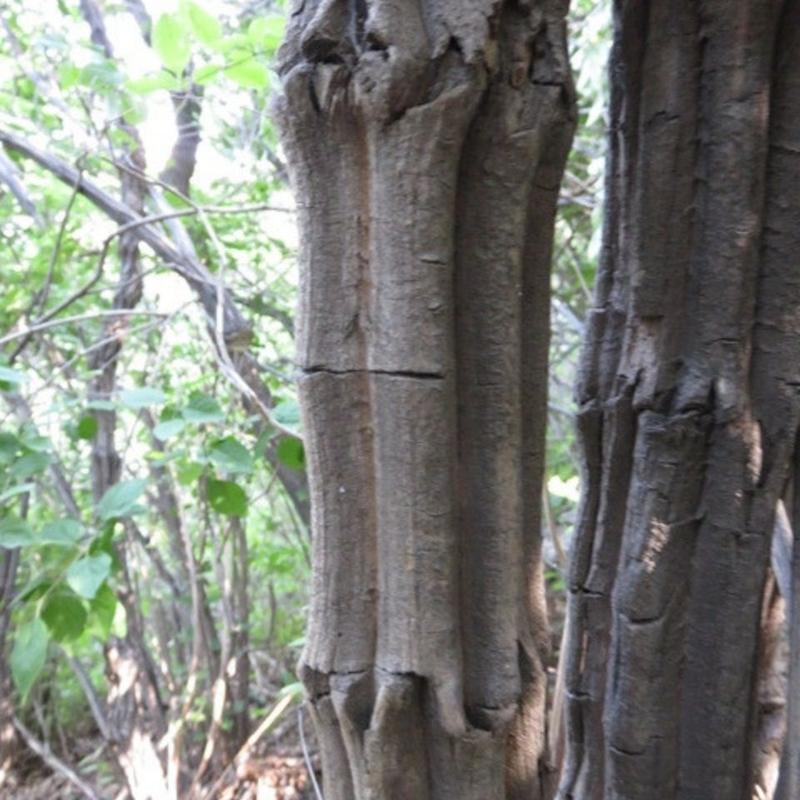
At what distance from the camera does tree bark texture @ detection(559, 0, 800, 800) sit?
0.84 metres

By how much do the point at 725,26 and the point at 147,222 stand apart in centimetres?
128

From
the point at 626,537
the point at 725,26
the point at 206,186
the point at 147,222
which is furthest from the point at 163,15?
the point at 206,186

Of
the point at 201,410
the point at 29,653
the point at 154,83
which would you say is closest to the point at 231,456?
the point at 201,410

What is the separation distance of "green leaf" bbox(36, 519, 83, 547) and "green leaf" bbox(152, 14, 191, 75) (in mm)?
812

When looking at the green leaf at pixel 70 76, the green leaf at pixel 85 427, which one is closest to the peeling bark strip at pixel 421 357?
the green leaf at pixel 85 427

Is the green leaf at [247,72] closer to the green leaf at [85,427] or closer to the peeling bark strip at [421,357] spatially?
the green leaf at [85,427]

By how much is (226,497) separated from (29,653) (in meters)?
0.42

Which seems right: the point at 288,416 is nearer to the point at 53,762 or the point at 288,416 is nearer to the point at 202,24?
the point at 202,24

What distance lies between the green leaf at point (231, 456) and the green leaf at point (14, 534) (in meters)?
0.31

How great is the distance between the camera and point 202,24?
5.06 ft

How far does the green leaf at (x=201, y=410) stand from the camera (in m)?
1.46

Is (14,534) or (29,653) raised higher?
(14,534)

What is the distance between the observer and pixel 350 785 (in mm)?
851

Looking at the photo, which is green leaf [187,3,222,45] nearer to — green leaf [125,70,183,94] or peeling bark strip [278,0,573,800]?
green leaf [125,70,183,94]
